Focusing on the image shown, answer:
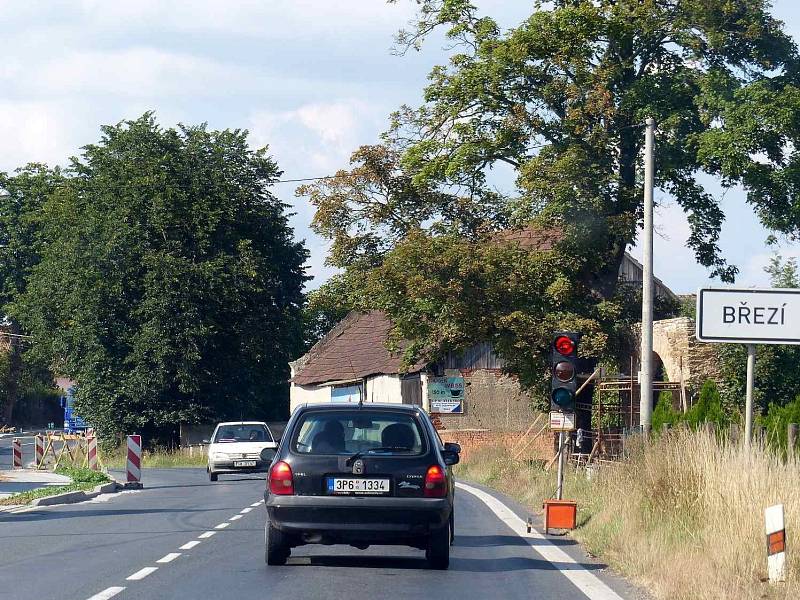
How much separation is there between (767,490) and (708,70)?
22621mm

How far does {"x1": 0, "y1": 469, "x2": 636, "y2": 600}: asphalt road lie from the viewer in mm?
11367

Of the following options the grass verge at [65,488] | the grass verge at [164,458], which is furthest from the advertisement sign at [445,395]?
the grass verge at [65,488]

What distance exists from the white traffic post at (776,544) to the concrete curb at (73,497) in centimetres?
1610

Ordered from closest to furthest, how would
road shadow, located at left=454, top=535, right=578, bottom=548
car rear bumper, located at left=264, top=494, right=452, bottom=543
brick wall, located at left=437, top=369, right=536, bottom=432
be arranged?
car rear bumper, located at left=264, top=494, right=452, bottom=543 < road shadow, located at left=454, top=535, right=578, bottom=548 < brick wall, located at left=437, top=369, right=536, bottom=432

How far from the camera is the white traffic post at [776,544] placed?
36.0 feet

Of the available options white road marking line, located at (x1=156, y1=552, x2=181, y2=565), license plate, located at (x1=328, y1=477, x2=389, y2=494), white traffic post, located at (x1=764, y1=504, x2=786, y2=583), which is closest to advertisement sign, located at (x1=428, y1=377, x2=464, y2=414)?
white road marking line, located at (x1=156, y1=552, x2=181, y2=565)

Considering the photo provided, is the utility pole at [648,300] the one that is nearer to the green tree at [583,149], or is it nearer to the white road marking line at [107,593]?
the green tree at [583,149]

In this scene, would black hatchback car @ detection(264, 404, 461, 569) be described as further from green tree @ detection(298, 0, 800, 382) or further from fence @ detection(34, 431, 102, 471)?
fence @ detection(34, 431, 102, 471)

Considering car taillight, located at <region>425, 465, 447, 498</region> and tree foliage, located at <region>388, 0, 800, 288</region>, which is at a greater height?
tree foliage, located at <region>388, 0, 800, 288</region>

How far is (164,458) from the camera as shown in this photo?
175 ft

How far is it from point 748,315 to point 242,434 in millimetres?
25061

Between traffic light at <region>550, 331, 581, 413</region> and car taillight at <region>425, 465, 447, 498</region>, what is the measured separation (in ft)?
22.1

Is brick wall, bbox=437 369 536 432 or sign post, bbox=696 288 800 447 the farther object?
brick wall, bbox=437 369 536 432

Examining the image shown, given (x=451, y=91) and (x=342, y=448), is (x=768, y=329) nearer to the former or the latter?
(x=342, y=448)
